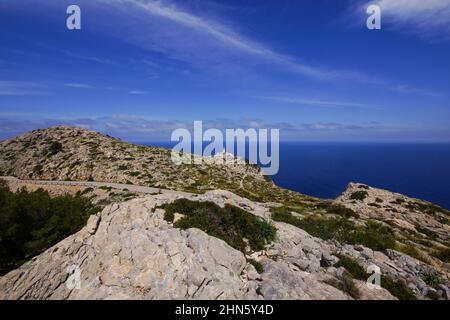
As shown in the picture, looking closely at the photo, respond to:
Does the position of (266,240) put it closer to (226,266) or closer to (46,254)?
(226,266)

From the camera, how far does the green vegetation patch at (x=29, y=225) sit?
20047 mm

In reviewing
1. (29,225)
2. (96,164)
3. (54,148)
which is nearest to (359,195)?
(29,225)

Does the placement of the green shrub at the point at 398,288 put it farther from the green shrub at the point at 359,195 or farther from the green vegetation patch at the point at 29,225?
the green shrub at the point at 359,195

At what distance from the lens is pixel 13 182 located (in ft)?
181

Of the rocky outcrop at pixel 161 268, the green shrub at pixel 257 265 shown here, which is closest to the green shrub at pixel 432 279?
the rocky outcrop at pixel 161 268

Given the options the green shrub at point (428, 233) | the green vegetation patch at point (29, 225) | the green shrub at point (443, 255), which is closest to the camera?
the green vegetation patch at point (29, 225)

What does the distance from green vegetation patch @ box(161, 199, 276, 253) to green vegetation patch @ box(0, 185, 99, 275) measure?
10.3m

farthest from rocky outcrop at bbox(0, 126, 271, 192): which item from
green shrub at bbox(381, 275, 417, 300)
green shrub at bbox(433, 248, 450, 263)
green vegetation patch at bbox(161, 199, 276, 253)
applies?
green shrub at bbox(381, 275, 417, 300)

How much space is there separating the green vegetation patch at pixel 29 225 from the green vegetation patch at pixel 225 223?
10.3m

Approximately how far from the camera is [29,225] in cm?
2131
